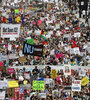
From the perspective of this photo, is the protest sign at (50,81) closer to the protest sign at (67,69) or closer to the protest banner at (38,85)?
the protest banner at (38,85)

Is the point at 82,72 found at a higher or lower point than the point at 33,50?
lower

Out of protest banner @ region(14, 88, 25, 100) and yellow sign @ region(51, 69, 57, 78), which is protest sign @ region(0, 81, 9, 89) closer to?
protest banner @ region(14, 88, 25, 100)

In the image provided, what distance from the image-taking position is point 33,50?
3639mm

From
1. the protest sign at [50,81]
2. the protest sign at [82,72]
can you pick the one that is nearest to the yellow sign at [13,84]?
the protest sign at [50,81]

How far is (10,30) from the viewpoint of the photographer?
362 cm

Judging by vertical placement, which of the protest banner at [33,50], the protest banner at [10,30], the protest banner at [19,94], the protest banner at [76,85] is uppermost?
the protest banner at [10,30]

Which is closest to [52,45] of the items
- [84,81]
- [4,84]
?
[84,81]

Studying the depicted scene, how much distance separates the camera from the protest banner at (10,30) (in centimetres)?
360

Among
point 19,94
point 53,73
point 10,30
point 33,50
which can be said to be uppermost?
point 10,30

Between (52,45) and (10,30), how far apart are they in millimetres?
851

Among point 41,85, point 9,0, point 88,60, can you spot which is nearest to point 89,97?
point 88,60

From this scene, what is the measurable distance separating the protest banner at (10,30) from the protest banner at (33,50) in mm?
299

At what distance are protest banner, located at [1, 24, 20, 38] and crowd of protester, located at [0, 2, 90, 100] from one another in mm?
68

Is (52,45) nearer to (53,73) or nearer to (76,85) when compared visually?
(53,73)
